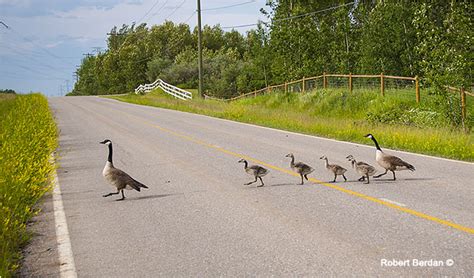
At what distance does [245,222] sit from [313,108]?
24350 mm

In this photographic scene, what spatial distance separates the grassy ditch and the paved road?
2218 mm

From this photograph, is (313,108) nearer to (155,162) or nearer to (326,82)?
(326,82)

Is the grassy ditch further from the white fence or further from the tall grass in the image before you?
the tall grass

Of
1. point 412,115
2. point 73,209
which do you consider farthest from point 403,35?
point 73,209

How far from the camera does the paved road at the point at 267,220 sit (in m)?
5.43

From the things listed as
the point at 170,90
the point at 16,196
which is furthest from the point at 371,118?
the point at 170,90

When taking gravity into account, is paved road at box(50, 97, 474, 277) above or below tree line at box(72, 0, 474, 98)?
below

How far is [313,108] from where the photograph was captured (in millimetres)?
30953

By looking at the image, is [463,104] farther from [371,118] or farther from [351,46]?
[351,46]

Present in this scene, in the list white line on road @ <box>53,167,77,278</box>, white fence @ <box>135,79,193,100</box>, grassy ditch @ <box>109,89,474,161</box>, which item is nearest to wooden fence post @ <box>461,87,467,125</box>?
grassy ditch @ <box>109,89,474,161</box>

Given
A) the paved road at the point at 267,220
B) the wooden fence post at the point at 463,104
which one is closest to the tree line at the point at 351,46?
the wooden fence post at the point at 463,104

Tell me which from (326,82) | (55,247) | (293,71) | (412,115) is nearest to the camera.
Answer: (55,247)

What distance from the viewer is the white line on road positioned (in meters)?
5.53

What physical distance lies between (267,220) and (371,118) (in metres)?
19.3
